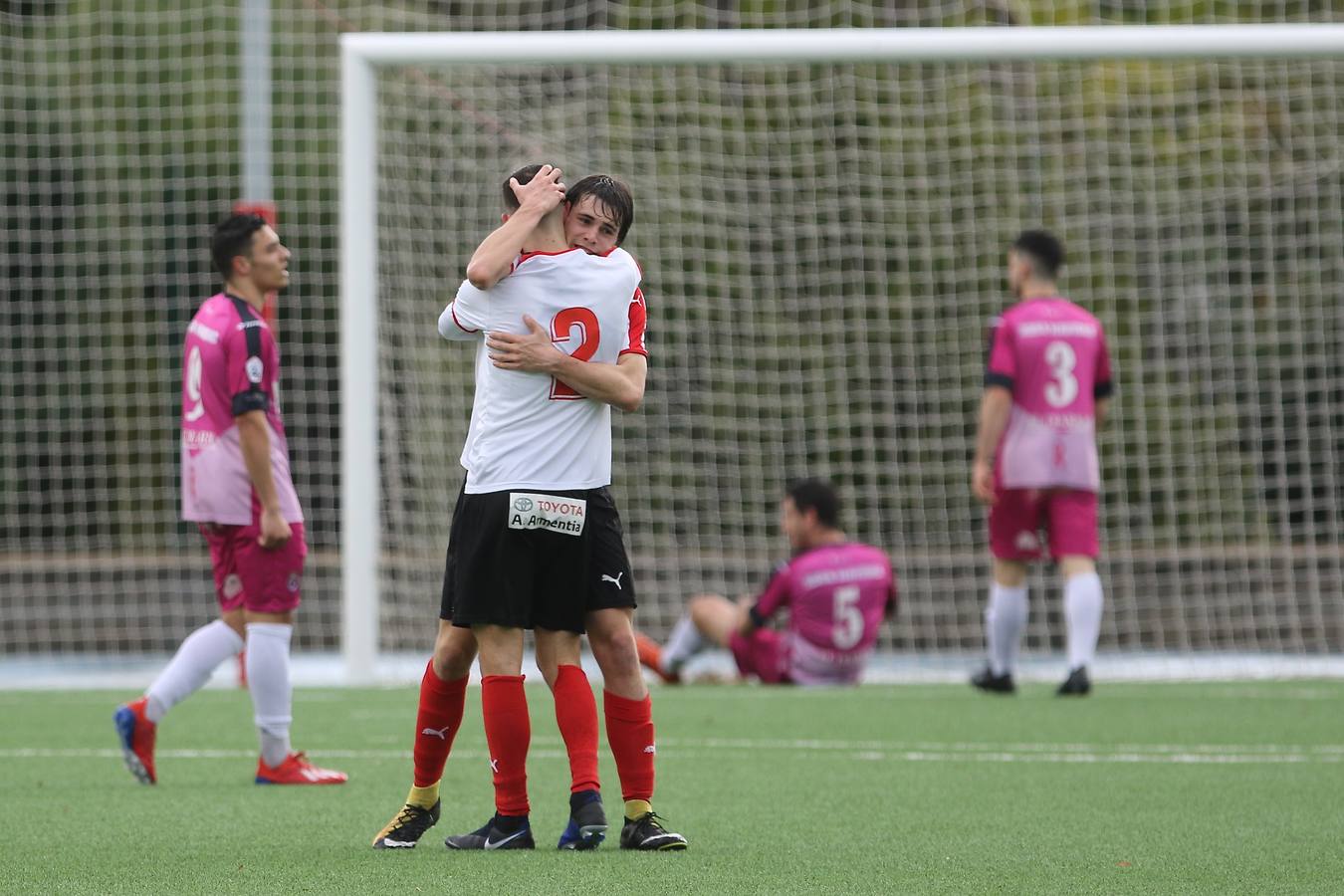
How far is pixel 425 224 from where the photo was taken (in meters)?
11.1

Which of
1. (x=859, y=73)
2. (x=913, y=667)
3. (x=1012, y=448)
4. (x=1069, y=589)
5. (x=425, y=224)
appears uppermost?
(x=859, y=73)

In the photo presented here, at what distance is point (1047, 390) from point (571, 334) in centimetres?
493

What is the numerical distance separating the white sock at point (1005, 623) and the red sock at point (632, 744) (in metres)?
4.71

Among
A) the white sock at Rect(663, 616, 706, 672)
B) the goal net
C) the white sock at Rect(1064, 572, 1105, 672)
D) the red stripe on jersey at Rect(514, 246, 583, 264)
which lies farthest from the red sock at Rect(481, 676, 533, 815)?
the goal net

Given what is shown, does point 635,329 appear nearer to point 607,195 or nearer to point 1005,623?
point 607,195

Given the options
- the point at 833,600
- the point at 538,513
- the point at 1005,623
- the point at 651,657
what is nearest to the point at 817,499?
the point at 833,600

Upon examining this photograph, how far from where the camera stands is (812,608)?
960cm

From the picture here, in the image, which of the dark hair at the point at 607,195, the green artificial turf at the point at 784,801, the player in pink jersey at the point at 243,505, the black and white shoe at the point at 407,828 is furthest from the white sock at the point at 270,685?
the dark hair at the point at 607,195

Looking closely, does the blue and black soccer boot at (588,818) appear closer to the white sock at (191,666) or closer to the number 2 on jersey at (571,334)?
the number 2 on jersey at (571,334)

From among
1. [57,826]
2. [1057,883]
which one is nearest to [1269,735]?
[1057,883]

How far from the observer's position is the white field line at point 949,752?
6.41m

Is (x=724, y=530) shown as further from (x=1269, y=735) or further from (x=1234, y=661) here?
(x=1269, y=735)

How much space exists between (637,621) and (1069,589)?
5.65 m

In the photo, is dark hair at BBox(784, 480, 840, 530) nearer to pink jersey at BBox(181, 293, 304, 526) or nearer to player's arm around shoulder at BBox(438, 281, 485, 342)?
pink jersey at BBox(181, 293, 304, 526)
